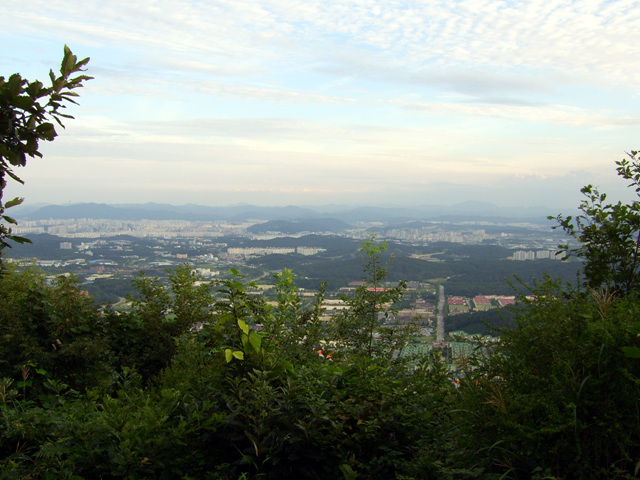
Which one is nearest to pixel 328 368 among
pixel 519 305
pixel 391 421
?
pixel 391 421

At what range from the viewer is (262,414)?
281 centimetres

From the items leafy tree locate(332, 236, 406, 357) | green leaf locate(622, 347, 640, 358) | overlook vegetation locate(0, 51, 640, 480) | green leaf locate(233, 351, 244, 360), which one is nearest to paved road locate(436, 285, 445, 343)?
leafy tree locate(332, 236, 406, 357)

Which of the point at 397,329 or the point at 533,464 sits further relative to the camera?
the point at 397,329

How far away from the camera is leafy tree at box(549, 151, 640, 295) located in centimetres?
418

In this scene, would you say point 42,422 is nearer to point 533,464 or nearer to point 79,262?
point 533,464

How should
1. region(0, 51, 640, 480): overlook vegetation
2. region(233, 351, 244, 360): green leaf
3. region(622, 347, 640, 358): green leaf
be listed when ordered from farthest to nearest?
region(233, 351, 244, 360): green leaf → region(0, 51, 640, 480): overlook vegetation → region(622, 347, 640, 358): green leaf

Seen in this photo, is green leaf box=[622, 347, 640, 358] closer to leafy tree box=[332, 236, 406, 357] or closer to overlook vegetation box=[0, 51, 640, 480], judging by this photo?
overlook vegetation box=[0, 51, 640, 480]

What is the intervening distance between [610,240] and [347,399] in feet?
10.4

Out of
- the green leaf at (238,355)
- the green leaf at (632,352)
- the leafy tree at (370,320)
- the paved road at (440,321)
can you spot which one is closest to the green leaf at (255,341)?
the green leaf at (238,355)

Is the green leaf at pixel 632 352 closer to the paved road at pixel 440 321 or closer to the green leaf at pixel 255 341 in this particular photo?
the green leaf at pixel 255 341

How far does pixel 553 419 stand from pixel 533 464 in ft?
0.91

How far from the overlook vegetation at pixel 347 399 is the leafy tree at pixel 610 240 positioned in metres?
0.02

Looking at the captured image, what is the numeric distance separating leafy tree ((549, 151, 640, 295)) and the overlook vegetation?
0.06 ft

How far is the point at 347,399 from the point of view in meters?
3.18
